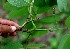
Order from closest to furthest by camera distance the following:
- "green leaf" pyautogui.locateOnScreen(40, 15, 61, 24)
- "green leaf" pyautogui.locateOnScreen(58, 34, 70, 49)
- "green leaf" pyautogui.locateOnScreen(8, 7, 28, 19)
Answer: "green leaf" pyautogui.locateOnScreen(58, 34, 70, 49)
"green leaf" pyautogui.locateOnScreen(8, 7, 28, 19)
"green leaf" pyautogui.locateOnScreen(40, 15, 61, 24)

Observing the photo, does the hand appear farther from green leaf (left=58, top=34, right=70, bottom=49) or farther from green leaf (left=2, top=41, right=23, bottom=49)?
green leaf (left=58, top=34, right=70, bottom=49)

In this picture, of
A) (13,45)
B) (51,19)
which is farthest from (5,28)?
(51,19)

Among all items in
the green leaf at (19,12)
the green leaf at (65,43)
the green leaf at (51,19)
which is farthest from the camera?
the green leaf at (51,19)

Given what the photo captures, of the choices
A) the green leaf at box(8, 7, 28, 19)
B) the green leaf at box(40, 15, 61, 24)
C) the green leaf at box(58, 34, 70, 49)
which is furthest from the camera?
the green leaf at box(40, 15, 61, 24)

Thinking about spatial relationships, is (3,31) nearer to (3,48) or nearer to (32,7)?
(3,48)

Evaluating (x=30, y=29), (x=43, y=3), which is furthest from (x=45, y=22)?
(x=43, y=3)

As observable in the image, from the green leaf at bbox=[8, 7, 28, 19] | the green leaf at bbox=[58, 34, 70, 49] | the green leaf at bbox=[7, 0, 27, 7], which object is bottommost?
the green leaf at bbox=[58, 34, 70, 49]

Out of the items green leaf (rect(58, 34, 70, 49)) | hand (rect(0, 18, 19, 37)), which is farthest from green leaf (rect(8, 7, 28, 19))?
green leaf (rect(58, 34, 70, 49))

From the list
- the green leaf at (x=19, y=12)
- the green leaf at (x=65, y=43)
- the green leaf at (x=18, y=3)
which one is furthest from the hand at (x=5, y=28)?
the green leaf at (x=65, y=43)

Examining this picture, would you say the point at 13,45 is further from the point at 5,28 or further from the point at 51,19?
the point at 51,19

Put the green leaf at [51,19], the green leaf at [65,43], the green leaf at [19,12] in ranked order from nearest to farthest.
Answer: the green leaf at [65,43] → the green leaf at [19,12] → the green leaf at [51,19]

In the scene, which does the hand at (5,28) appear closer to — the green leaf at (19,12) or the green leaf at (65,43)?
the green leaf at (19,12)
